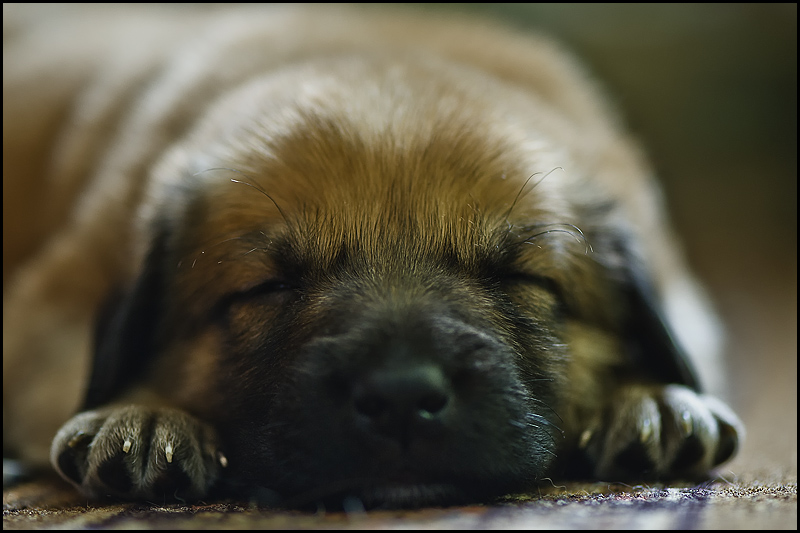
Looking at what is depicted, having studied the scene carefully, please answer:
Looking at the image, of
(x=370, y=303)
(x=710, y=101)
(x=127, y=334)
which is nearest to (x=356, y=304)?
(x=370, y=303)

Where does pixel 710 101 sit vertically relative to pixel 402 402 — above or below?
above

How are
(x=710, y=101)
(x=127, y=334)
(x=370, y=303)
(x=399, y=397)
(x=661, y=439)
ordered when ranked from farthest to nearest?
(x=710, y=101) < (x=127, y=334) < (x=661, y=439) < (x=370, y=303) < (x=399, y=397)

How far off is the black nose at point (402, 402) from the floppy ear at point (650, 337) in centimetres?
117

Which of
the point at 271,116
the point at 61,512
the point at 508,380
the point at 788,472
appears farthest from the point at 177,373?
the point at 788,472

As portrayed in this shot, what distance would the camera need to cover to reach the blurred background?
6.00 meters

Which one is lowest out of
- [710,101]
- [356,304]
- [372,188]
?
[356,304]

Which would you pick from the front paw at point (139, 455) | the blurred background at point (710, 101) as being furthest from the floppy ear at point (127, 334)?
A: the blurred background at point (710, 101)

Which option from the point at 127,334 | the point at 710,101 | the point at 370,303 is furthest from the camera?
the point at 710,101

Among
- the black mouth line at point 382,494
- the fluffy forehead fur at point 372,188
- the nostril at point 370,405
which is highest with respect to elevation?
the fluffy forehead fur at point 372,188

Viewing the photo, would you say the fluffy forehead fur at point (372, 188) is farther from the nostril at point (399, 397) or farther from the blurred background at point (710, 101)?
the blurred background at point (710, 101)

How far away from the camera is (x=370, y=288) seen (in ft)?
7.02

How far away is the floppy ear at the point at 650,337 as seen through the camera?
2633 mm

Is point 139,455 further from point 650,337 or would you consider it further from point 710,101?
point 710,101

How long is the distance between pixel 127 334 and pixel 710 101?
5210 millimetres
